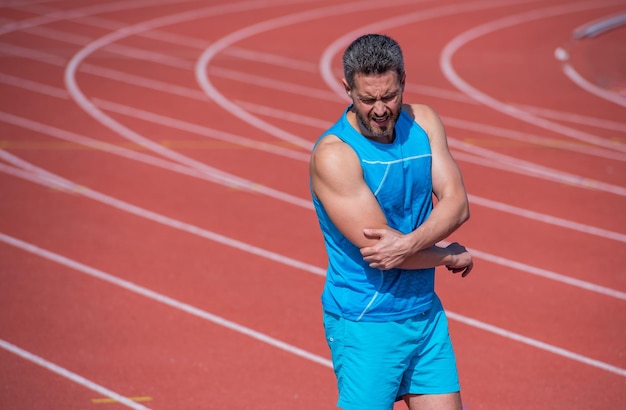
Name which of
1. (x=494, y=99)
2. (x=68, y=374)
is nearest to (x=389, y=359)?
(x=68, y=374)

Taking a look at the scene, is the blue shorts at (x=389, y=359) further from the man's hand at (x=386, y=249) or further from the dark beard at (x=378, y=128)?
the dark beard at (x=378, y=128)

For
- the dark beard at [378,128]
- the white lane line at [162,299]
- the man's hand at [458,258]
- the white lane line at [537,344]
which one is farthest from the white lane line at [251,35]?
the dark beard at [378,128]

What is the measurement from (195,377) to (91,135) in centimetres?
551

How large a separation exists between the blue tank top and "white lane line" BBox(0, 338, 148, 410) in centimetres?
201

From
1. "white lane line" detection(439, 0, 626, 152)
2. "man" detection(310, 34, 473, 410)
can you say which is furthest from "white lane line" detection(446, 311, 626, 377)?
"white lane line" detection(439, 0, 626, 152)

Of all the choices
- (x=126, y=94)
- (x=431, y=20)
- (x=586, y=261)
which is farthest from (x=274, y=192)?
(x=431, y=20)

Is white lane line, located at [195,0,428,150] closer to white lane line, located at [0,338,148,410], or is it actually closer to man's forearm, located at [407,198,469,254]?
white lane line, located at [0,338,148,410]

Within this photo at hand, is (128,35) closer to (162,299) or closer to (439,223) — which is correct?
(162,299)

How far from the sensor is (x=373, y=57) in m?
3.14

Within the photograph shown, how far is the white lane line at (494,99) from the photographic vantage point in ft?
34.2

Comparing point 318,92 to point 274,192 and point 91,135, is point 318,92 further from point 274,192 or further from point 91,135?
point 274,192

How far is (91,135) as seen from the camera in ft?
33.7

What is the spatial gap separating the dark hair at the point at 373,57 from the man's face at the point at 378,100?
2cm

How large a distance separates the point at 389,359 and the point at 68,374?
100 inches
